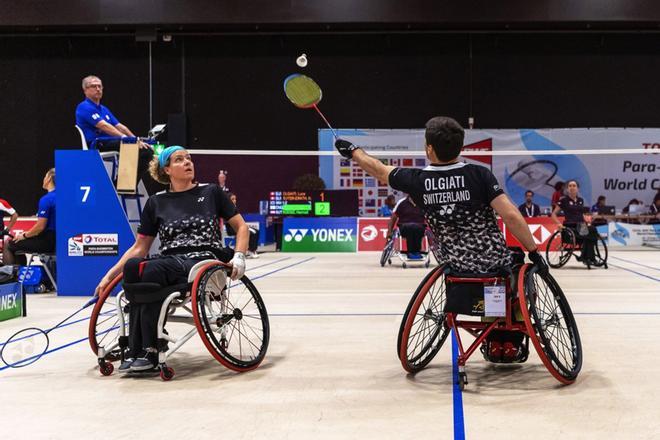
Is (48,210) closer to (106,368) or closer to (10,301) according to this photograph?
(10,301)

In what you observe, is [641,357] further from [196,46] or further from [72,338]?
[196,46]

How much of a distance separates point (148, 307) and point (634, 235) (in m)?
16.2

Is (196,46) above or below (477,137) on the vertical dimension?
above

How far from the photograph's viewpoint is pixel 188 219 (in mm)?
4082

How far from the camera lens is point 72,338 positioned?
199 inches

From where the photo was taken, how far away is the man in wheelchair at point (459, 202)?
3.48m

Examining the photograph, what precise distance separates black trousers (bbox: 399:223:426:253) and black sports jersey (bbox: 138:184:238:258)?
309 inches

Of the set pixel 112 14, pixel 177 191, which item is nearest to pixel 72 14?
pixel 112 14

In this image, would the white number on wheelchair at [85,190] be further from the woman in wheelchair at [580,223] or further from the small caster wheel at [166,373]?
the woman in wheelchair at [580,223]

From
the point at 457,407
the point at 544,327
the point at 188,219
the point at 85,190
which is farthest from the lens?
the point at 85,190

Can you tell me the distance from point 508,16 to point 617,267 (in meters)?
9.34

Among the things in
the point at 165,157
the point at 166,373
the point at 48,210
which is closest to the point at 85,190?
the point at 48,210

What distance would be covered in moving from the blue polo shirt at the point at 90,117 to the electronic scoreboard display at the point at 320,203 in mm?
9353

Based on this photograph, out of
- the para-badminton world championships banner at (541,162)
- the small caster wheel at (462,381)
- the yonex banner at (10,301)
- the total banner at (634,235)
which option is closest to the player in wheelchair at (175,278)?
the small caster wheel at (462,381)
